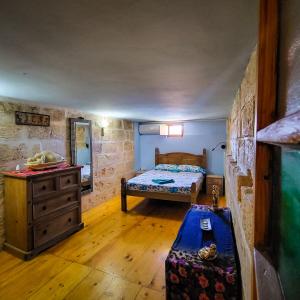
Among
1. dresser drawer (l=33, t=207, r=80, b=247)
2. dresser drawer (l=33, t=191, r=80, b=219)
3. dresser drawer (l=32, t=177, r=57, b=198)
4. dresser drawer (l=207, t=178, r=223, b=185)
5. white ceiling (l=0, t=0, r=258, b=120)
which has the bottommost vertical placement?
dresser drawer (l=33, t=207, r=80, b=247)

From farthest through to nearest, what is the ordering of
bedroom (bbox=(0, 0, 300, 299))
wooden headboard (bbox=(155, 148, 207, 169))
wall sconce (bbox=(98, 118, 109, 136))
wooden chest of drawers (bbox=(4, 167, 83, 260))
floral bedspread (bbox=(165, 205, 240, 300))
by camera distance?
1. wooden headboard (bbox=(155, 148, 207, 169))
2. wall sconce (bbox=(98, 118, 109, 136))
3. wooden chest of drawers (bbox=(4, 167, 83, 260))
4. floral bedspread (bbox=(165, 205, 240, 300))
5. bedroom (bbox=(0, 0, 300, 299))

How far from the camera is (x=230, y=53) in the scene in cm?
110

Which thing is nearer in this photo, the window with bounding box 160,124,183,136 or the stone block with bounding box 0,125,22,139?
the stone block with bounding box 0,125,22,139

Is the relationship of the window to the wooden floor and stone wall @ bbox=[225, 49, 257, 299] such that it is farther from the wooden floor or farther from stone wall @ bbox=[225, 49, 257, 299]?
stone wall @ bbox=[225, 49, 257, 299]

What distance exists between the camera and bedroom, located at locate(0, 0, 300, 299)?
48 cm

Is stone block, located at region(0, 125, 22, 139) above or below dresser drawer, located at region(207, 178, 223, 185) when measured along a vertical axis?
above

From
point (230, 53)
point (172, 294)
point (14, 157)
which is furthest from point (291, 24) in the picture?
point (14, 157)

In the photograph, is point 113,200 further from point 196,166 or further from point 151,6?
point 151,6

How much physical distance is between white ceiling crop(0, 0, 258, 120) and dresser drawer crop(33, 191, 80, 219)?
148 centimetres

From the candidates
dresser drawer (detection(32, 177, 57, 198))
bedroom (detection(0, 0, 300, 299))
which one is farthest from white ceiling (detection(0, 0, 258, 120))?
dresser drawer (detection(32, 177, 57, 198))

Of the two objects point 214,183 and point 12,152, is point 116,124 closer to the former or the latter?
point 12,152

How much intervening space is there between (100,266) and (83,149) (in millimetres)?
2173

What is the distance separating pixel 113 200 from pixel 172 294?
3.22 m

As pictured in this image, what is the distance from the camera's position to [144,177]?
431cm
